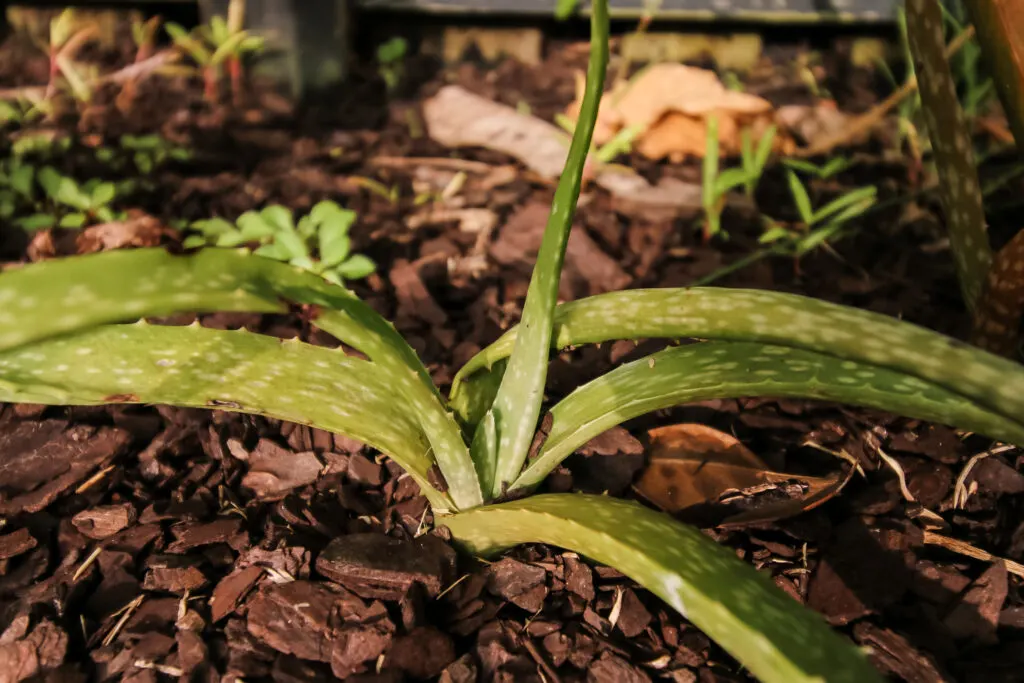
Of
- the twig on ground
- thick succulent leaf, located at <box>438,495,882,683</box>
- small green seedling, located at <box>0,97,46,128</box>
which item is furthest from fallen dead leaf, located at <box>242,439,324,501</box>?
small green seedling, located at <box>0,97,46,128</box>

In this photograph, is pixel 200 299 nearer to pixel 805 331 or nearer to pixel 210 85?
pixel 805 331

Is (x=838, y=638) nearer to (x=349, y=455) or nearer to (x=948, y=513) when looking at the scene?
(x=948, y=513)

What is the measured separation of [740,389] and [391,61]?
1511 mm

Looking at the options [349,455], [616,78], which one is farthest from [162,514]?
[616,78]

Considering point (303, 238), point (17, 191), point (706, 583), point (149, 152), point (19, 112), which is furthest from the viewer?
point (19, 112)

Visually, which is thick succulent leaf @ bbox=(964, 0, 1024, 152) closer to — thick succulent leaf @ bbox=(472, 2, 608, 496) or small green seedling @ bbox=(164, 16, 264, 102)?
thick succulent leaf @ bbox=(472, 2, 608, 496)

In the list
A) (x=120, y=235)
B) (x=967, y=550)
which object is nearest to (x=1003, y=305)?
(x=967, y=550)

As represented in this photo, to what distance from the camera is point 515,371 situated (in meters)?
0.73

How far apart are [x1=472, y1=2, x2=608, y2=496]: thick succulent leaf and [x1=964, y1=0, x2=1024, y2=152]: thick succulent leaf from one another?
415 mm

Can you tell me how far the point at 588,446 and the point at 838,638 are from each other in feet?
1.51

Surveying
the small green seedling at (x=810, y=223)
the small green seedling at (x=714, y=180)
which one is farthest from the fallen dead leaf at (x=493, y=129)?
the small green seedling at (x=810, y=223)

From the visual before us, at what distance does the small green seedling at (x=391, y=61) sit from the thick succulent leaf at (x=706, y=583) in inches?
54.3

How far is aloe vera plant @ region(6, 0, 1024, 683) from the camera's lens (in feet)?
1.89

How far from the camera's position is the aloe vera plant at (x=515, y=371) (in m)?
0.57
